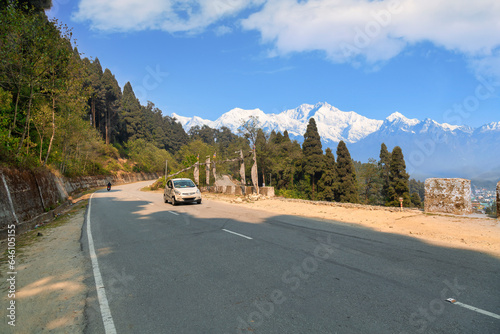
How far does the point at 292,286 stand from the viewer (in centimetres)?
436

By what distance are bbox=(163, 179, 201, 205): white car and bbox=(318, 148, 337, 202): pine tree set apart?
3227cm

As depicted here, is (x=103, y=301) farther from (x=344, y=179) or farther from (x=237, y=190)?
(x=344, y=179)

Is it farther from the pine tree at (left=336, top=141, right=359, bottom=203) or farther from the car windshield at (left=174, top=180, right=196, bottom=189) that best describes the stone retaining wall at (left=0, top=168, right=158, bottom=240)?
the pine tree at (left=336, top=141, right=359, bottom=203)

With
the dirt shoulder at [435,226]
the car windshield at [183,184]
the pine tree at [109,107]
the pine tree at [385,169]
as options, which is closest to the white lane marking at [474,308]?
the dirt shoulder at [435,226]

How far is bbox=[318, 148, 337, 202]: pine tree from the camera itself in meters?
46.5

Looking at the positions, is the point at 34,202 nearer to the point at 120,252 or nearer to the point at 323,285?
the point at 120,252

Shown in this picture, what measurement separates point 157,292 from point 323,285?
260cm

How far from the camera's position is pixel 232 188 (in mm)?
26219

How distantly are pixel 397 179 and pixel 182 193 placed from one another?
34.0 m

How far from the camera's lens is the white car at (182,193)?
17.7 meters

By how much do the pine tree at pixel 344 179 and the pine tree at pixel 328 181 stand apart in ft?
3.25

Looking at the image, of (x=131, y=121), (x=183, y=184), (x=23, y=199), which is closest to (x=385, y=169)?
(x=183, y=184)

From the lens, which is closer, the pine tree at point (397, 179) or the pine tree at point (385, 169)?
the pine tree at point (397, 179)

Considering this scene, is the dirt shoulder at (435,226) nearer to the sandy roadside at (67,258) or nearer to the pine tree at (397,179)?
the sandy roadside at (67,258)
